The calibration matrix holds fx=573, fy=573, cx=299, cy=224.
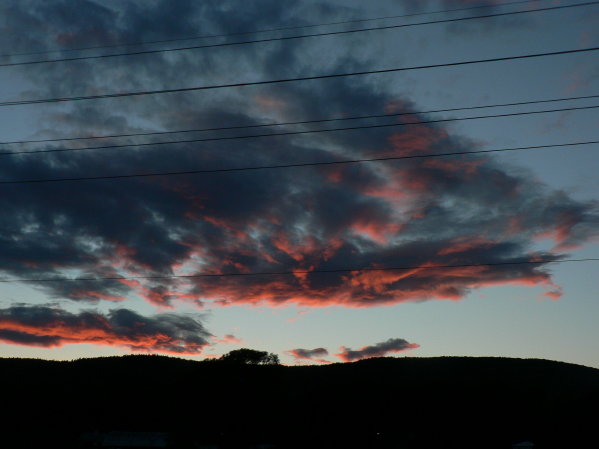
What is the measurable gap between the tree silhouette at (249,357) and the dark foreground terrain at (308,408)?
3.05 meters

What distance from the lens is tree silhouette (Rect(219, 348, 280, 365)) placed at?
132625mm

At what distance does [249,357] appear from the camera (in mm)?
135250

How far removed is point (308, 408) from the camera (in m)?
116

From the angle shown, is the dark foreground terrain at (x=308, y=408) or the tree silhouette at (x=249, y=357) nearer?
the dark foreground terrain at (x=308, y=408)

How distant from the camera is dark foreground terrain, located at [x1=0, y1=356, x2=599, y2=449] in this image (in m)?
98.9

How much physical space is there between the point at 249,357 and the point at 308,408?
24613 mm

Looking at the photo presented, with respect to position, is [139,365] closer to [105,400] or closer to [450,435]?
[105,400]

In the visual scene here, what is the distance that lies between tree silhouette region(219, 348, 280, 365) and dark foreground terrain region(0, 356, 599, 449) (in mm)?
3052

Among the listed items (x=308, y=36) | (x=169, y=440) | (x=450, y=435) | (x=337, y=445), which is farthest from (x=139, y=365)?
(x=308, y=36)

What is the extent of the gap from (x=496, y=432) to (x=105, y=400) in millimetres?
96520

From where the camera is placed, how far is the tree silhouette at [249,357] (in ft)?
435

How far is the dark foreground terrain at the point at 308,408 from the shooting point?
98.9 metres

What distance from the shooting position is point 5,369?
173125 millimetres

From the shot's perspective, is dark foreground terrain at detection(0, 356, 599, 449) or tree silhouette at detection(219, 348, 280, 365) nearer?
dark foreground terrain at detection(0, 356, 599, 449)
